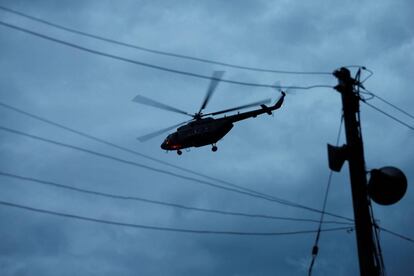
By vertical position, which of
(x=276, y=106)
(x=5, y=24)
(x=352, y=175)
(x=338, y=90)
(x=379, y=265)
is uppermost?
(x=276, y=106)

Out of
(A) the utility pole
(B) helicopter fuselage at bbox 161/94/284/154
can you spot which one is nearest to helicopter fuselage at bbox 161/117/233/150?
(B) helicopter fuselage at bbox 161/94/284/154

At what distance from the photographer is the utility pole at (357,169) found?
29.9 ft

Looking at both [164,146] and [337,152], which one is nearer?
[337,152]

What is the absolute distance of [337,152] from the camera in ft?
32.2

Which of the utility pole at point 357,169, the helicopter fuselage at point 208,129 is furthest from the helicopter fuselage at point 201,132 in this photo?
the utility pole at point 357,169

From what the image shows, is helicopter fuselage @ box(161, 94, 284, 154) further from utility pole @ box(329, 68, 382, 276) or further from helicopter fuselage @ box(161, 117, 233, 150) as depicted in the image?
utility pole @ box(329, 68, 382, 276)

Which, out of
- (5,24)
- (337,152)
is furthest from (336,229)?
(5,24)

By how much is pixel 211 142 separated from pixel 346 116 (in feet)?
56.0

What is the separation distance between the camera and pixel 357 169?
386 inches

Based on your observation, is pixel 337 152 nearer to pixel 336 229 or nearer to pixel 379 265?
pixel 379 265

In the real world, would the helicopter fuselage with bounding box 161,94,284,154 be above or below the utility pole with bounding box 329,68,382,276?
above

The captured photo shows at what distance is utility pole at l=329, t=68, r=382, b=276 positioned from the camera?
9.11 m

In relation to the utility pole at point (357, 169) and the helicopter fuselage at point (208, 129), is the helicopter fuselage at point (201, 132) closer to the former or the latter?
the helicopter fuselage at point (208, 129)

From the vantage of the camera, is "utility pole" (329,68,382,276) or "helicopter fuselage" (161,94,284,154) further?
"helicopter fuselage" (161,94,284,154)
